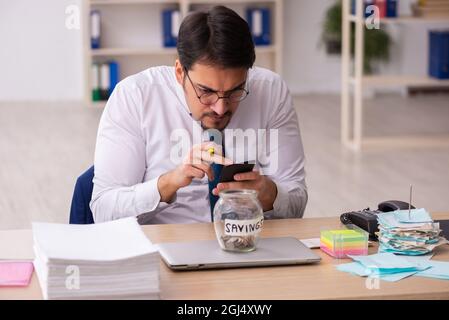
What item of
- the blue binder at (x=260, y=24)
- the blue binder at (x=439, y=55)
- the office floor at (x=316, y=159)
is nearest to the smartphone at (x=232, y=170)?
the office floor at (x=316, y=159)

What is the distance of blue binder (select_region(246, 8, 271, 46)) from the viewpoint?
815 centimetres

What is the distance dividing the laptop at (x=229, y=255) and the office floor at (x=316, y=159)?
263 centimetres

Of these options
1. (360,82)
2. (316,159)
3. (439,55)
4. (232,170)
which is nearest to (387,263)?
(232,170)

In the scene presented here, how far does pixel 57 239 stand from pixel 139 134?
2.55 ft

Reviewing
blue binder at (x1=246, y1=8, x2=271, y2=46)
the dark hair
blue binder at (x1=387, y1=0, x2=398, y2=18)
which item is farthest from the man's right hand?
blue binder at (x1=246, y1=8, x2=271, y2=46)

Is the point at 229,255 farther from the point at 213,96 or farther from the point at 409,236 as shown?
the point at 213,96

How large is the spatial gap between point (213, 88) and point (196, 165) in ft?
0.81

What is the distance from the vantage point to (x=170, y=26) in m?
8.06

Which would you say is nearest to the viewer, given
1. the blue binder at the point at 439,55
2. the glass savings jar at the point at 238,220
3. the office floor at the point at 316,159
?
the glass savings jar at the point at 238,220

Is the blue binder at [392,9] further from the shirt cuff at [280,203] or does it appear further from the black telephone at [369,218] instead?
the black telephone at [369,218]

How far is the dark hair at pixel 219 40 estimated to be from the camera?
7.38ft

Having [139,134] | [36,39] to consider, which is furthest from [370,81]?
[139,134]

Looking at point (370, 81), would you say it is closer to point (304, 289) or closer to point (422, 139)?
point (422, 139)

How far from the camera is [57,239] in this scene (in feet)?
5.70
